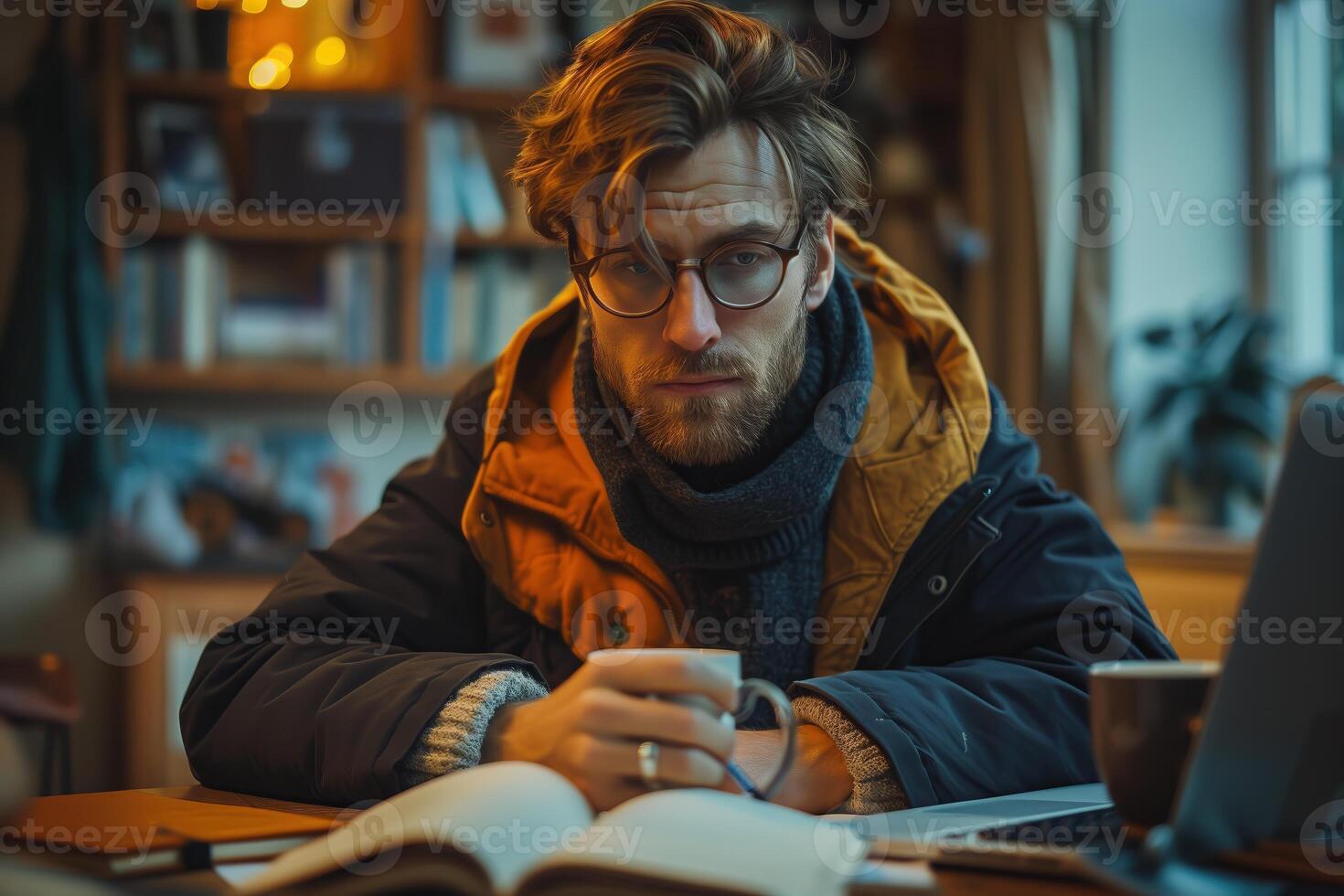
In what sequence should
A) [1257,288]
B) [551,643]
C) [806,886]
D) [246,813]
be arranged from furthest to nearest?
[1257,288], [551,643], [246,813], [806,886]

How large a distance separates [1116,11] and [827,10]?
107 cm

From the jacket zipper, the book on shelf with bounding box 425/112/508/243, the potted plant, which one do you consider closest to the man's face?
the jacket zipper

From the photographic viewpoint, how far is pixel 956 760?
1001mm

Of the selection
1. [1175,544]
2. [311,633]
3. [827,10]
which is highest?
[827,10]

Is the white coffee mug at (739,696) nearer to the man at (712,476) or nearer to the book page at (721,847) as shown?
the book page at (721,847)

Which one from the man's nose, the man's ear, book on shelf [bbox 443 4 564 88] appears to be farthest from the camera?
book on shelf [bbox 443 4 564 88]

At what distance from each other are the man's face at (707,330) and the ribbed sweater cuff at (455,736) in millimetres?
422

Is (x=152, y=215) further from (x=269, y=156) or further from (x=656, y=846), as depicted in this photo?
(x=656, y=846)

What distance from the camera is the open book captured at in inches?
23.1

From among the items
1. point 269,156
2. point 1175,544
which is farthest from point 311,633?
point 269,156

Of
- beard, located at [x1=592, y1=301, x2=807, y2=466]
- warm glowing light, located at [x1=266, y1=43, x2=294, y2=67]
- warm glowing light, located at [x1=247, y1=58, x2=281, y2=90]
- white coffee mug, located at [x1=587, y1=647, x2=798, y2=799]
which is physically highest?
warm glowing light, located at [x1=266, y1=43, x2=294, y2=67]

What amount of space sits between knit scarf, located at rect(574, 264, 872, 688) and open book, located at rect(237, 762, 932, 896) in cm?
61

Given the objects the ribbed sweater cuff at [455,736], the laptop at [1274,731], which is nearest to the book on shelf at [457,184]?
the ribbed sweater cuff at [455,736]

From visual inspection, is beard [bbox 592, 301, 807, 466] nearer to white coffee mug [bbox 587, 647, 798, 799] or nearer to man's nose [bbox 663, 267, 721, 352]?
man's nose [bbox 663, 267, 721, 352]
